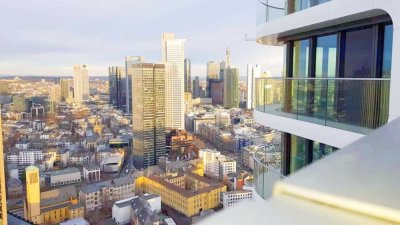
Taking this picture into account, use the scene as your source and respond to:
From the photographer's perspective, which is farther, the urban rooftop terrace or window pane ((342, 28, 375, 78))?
window pane ((342, 28, 375, 78))

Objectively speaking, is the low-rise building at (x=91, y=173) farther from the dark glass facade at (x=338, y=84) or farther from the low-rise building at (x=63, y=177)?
the dark glass facade at (x=338, y=84)

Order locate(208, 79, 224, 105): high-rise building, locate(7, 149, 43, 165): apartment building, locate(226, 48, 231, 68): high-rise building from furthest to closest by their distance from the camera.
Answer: locate(208, 79, 224, 105): high-rise building < locate(226, 48, 231, 68): high-rise building < locate(7, 149, 43, 165): apartment building

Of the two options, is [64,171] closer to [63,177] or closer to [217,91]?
[63,177]

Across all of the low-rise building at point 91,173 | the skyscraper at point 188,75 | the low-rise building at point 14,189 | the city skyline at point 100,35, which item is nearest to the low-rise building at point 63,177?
the low-rise building at point 91,173

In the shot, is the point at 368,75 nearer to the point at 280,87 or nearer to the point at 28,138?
the point at 280,87

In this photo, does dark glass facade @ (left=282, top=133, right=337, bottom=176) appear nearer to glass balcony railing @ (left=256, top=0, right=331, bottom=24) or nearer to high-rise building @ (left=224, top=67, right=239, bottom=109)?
glass balcony railing @ (left=256, top=0, right=331, bottom=24)

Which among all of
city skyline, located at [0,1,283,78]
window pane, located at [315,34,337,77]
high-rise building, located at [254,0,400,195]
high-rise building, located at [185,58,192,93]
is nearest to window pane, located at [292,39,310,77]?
high-rise building, located at [254,0,400,195]

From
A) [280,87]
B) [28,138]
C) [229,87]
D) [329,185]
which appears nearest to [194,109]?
[229,87]

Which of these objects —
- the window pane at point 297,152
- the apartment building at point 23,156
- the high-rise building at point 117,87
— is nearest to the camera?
the window pane at point 297,152
